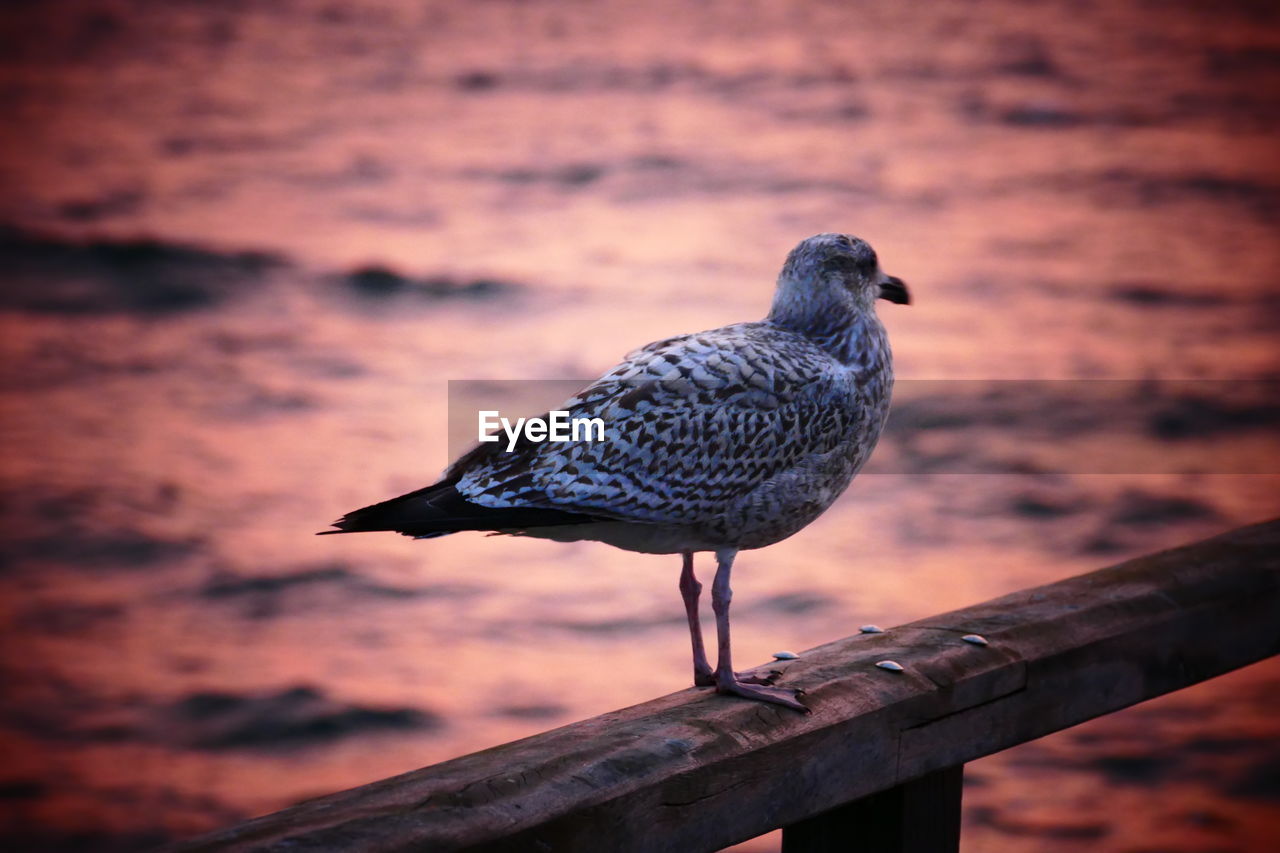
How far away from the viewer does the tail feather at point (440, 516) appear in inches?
89.6

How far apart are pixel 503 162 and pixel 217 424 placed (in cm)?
312

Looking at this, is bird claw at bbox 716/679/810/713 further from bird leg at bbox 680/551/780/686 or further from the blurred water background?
the blurred water background

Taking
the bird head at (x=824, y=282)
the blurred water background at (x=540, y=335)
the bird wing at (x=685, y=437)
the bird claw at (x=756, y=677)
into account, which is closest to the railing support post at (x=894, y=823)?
the bird claw at (x=756, y=677)

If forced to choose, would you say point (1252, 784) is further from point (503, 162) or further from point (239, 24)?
point (239, 24)

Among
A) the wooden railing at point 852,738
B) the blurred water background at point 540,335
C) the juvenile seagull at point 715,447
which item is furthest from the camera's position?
the blurred water background at point 540,335

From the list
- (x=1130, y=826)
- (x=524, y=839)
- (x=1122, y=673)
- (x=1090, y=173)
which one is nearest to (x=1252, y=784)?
(x=1130, y=826)

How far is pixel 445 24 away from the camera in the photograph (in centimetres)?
1140

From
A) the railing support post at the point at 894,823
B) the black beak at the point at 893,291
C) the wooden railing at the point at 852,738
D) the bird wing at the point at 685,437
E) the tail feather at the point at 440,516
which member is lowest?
the railing support post at the point at 894,823

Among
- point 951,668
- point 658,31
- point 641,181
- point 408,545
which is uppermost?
point 658,31

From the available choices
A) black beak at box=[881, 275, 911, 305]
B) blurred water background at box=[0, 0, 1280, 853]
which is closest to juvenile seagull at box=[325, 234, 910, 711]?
black beak at box=[881, 275, 911, 305]

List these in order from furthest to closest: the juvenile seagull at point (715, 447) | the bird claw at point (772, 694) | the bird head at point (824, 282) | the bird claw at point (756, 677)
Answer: the bird head at point (824, 282)
the juvenile seagull at point (715, 447)
the bird claw at point (756, 677)
the bird claw at point (772, 694)

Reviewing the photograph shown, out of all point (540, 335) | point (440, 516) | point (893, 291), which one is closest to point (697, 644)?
point (440, 516)

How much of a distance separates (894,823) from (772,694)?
0.39 m

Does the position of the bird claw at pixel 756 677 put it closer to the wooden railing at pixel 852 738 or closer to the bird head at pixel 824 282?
the wooden railing at pixel 852 738
